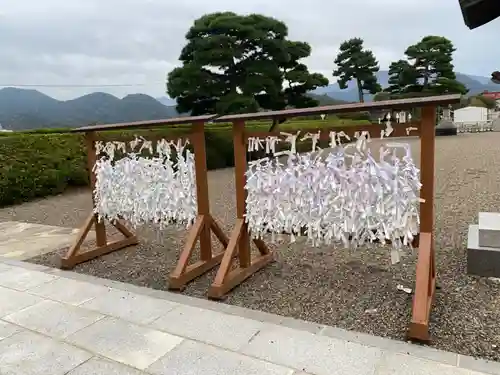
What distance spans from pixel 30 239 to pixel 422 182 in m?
4.31

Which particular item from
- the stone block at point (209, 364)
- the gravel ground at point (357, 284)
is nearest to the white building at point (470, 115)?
the gravel ground at point (357, 284)

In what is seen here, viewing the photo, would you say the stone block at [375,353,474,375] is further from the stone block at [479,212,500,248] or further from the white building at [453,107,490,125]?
the white building at [453,107,490,125]

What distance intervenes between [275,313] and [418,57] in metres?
26.9

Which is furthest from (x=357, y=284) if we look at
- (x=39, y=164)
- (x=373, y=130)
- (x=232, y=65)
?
(x=232, y=65)

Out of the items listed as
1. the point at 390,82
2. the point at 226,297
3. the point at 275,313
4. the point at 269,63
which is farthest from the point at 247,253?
the point at 390,82

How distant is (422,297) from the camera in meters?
2.12

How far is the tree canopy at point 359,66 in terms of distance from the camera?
91.0ft

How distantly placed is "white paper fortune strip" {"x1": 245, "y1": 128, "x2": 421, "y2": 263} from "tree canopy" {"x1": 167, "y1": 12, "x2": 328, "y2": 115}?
844cm

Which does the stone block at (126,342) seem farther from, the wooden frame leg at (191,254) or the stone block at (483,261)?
the stone block at (483,261)

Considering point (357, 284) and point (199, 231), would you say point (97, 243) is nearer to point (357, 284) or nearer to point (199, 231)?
point (199, 231)

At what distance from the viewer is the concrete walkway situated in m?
1.80

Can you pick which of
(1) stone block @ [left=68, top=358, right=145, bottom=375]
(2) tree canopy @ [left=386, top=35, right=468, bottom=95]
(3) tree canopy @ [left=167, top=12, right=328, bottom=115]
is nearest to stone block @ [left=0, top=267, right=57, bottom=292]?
(1) stone block @ [left=68, top=358, right=145, bottom=375]

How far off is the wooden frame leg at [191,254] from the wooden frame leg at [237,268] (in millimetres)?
286

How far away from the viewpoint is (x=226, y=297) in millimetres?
2684
